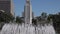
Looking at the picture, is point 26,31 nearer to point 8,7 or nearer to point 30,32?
point 30,32

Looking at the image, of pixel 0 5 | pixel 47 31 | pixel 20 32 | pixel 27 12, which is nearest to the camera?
pixel 20 32

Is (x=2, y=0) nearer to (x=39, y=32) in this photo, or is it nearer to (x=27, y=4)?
(x=27, y=4)

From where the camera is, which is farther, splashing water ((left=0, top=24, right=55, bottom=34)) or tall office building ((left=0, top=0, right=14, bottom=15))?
tall office building ((left=0, top=0, right=14, bottom=15))

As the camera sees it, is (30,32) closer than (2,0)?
Yes

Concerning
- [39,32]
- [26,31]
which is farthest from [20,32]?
[39,32]

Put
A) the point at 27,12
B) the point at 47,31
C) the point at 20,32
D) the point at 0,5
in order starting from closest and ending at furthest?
1. the point at 20,32
2. the point at 47,31
3. the point at 27,12
4. the point at 0,5

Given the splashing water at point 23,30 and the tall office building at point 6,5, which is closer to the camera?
the splashing water at point 23,30

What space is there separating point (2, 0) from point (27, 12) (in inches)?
1593

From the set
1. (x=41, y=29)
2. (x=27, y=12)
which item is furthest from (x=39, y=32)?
(x=27, y=12)

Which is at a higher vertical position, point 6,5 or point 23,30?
point 23,30

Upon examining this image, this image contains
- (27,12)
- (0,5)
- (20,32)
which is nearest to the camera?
(20,32)

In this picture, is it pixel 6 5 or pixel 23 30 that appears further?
pixel 6 5

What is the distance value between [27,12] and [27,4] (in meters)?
5.34

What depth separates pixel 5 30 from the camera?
14.7 metres
